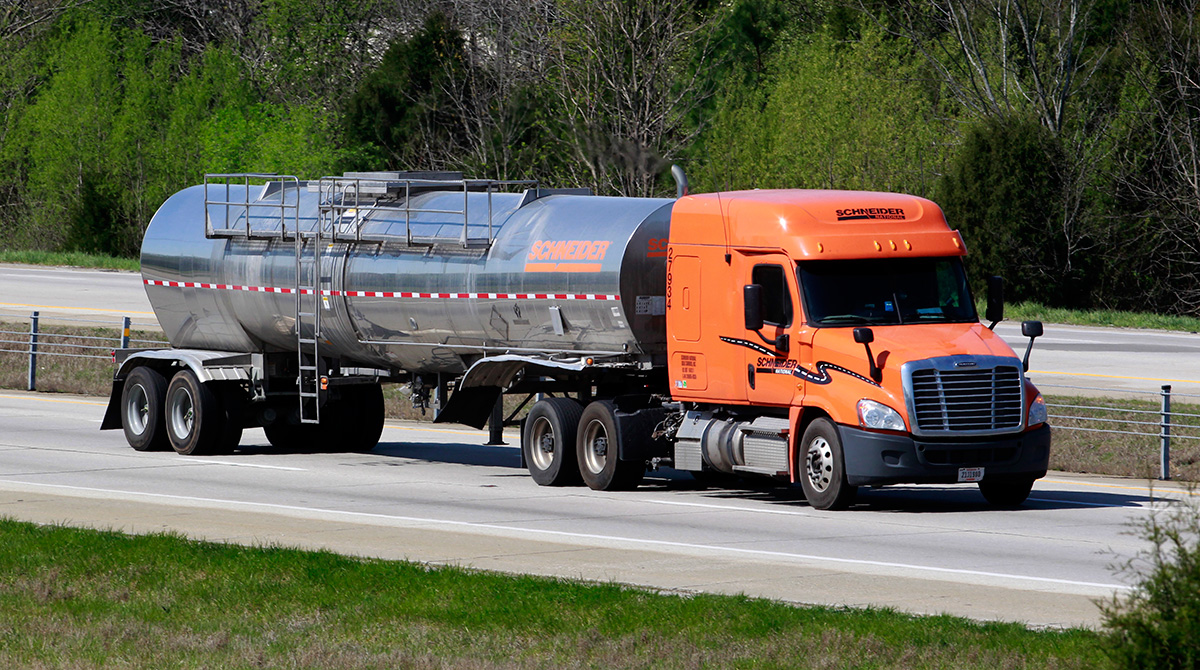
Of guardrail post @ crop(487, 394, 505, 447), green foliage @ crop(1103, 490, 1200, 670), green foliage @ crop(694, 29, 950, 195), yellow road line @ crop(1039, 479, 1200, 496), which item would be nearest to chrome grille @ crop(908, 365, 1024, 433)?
yellow road line @ crop(1039, 479, 1200, 496)

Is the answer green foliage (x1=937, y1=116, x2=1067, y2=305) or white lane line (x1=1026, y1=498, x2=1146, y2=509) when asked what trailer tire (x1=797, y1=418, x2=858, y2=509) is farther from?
green foliage (x1=937, y1=116, x2=1067, y2=305)

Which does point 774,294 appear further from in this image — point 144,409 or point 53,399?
point 53,399

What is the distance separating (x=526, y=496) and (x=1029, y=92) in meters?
35.3

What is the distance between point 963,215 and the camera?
47.3 m

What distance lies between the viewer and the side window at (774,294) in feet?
56.9

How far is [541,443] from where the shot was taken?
64.6 feet

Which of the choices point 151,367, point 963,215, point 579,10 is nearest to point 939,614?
point 151,367

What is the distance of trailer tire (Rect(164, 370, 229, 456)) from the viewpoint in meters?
22.8

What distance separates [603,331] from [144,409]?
8109 mm

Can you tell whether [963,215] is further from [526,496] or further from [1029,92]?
[526,496]

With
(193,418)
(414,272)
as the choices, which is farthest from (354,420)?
(414,272)

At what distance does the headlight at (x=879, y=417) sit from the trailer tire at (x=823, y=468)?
14.1 inches

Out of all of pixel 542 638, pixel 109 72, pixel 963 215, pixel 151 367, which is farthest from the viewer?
pixel 109 72

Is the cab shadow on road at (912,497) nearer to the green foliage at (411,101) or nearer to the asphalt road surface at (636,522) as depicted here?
the asphalt road surface at (636,522)
